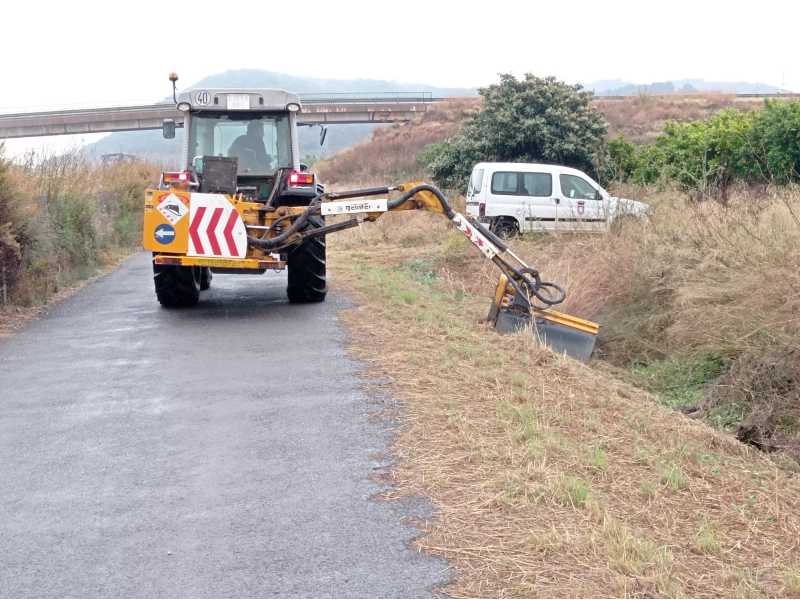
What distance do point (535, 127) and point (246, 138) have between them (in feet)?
57.2

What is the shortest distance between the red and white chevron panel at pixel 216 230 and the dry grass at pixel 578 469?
162cm

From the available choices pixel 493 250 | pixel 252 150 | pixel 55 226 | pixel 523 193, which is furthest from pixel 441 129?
pixel 493 250

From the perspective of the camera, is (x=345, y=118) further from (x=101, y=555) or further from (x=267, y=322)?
(x=101, y=555)

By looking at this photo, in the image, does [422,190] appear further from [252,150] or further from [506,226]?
[506,226]

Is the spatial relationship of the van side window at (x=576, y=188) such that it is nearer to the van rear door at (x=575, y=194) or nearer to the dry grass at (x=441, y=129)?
the van rear door at (x=575, y=194)

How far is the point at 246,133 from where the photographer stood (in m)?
14.0

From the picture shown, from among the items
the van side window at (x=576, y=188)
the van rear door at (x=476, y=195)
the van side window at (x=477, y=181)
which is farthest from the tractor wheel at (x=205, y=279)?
the van side window at (x=576, y=188)

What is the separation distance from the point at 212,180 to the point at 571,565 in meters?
9.29

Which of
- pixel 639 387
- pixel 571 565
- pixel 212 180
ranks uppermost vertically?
pixel 212 180

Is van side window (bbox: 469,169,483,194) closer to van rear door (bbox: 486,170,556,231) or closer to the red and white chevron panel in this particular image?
van rear door (bbox: 486,170,556,231)

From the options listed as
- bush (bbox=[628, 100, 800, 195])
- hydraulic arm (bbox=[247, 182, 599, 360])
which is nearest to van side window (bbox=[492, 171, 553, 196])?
bush (bbox=[628, 100, 800, 195])

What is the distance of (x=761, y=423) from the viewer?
8.08 metres

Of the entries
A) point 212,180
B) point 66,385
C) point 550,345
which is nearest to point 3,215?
point 212,180

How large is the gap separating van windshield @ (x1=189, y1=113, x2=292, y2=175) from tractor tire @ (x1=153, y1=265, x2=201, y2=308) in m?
1.78
